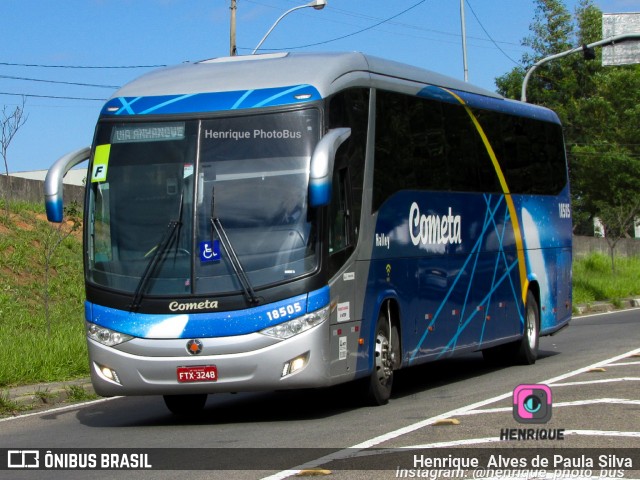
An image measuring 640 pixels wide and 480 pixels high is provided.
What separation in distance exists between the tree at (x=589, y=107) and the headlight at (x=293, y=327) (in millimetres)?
39231

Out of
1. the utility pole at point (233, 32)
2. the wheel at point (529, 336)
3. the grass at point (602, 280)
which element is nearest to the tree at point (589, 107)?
the grass at point (602, 280)

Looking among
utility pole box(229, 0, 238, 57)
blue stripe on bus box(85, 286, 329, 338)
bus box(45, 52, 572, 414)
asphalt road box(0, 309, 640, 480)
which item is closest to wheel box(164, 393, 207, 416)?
bus box(45, 52, 572, 414)

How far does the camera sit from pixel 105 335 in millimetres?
11523

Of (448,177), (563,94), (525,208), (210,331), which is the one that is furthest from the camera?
(563,94)

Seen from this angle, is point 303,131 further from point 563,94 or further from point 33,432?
point 563,94

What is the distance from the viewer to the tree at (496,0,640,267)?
184 feet

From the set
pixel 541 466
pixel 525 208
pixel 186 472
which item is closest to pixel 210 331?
pixel 186 472

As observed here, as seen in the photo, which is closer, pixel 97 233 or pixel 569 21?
pixel 97 233

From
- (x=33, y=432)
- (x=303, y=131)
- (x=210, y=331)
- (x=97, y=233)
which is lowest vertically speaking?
(x=33, y=432)

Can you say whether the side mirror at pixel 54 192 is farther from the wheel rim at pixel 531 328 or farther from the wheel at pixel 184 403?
the wheel rim at pixel 531 328

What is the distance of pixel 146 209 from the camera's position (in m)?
11.5

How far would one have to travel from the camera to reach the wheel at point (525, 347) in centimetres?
1739

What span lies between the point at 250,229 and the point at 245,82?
160cm

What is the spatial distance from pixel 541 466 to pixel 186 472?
2475 mm
